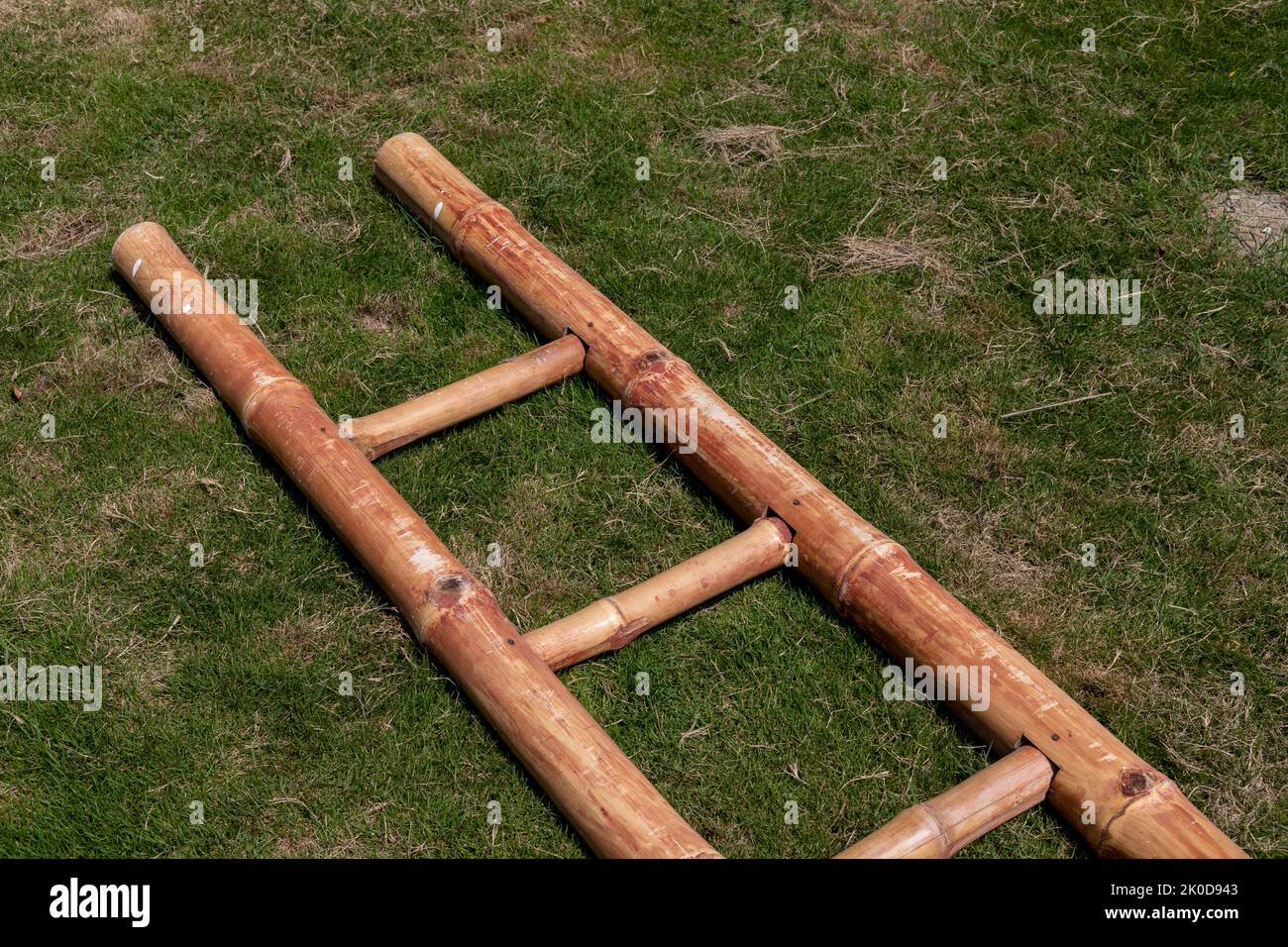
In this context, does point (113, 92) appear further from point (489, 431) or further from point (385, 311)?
point (489, 431)

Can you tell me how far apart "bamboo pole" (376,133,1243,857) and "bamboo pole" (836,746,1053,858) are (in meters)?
0.07

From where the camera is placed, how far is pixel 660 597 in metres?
4.02

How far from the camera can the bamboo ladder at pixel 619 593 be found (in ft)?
11.3

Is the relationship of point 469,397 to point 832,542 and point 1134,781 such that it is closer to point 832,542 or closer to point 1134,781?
point 832,542

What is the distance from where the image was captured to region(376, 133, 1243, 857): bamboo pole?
11.4 feet

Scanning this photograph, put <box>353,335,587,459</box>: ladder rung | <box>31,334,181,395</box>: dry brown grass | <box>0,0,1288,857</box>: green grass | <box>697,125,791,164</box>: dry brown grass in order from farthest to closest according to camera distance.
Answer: <box>697,125,791,164</box>: dry brown grass, <box>31,334,181,395</box>: dry brown grass, <box>353,335,587,459</box>: ladder rung, <box>0,0,1288,857</box>: green grass

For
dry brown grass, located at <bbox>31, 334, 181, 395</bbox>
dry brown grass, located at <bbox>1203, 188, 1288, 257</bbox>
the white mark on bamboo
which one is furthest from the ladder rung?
dry brown grass, located at <bbox>1203, 188, 1288, 257</bbox>

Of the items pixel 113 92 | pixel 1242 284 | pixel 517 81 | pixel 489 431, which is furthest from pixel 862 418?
pixel 113 92

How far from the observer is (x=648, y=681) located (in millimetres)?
4027

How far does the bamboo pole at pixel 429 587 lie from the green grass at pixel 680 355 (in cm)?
20

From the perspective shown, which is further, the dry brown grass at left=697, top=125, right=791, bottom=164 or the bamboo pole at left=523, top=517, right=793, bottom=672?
the dry brown grass at left=697, top=125, right=791, bottom=164

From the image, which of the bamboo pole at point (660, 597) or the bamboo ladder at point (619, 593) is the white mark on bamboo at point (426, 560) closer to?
the bamboo ladder at point (619, 593)

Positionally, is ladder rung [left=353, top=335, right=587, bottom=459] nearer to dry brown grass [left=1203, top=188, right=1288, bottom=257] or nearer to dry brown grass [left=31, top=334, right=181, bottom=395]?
dry brown grass [left=31, top=334, right=181, bottom=395]

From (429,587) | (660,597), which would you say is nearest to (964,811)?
(660,597)
